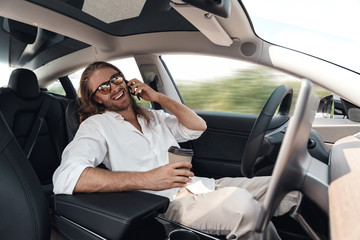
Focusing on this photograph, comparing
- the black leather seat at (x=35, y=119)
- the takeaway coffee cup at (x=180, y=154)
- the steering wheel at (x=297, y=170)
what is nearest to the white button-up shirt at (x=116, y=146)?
the takeaway coffee cup at (x=180, y=154)

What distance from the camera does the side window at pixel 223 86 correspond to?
210 cm

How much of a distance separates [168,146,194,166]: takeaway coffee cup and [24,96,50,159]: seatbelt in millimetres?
1269

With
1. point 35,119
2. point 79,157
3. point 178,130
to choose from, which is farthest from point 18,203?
point 35,119

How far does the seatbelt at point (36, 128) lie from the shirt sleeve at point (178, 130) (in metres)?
0.81

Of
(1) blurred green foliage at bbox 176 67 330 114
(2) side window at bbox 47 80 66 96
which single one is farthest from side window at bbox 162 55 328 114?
(2) side window at bbox 47 80 66 96

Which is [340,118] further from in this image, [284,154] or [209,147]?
[284,154]

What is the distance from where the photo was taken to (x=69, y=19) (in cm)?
177

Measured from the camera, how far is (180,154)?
1.13 metres

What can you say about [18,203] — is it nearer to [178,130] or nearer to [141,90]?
[141,90]

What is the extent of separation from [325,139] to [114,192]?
129cm

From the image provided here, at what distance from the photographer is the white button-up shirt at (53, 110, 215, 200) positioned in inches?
50.0

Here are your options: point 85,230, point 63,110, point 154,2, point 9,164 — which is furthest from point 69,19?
point 85,230

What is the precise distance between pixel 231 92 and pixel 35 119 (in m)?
Result: 1.48

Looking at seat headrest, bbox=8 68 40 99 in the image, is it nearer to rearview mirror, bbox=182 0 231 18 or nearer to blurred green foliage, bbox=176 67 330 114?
blurred green foliage, bbox=176 67 330 114
